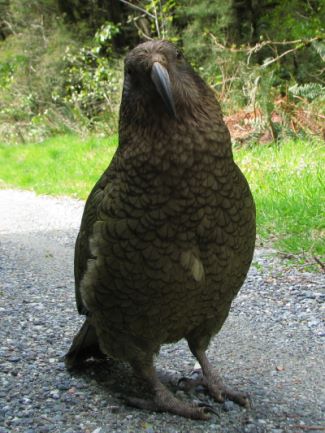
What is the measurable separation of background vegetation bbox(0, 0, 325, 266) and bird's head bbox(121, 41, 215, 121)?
2.65m

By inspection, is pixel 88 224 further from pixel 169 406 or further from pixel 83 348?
pixel 169 406

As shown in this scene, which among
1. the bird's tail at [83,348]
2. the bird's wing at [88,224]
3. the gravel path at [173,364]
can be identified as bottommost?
the gravel path at [173,364]

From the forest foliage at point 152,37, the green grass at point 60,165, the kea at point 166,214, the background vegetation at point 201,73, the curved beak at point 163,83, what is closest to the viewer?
the curved beak at point 163,83

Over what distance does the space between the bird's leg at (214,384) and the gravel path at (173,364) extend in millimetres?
40

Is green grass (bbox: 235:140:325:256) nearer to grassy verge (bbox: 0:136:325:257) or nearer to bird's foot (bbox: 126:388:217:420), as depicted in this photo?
grassy verge (bbox: 0:136:325:257)

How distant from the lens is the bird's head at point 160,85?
238 cm

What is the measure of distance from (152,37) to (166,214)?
13.2 m

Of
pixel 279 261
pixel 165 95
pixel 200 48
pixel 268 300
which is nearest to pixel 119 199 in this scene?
pixel 165 95

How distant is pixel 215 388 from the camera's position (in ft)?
9.71

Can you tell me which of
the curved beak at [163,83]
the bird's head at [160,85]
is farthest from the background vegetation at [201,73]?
the curved beak at [163,83]

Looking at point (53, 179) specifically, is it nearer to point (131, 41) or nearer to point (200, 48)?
point (200, 48)

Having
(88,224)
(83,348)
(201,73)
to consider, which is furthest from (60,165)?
(88,224)

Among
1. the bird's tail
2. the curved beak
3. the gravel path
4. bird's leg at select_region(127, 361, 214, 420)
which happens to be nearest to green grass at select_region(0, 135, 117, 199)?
the gravel path

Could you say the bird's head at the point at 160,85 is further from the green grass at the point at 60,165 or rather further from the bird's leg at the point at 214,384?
the green grass at the point at 60,165
